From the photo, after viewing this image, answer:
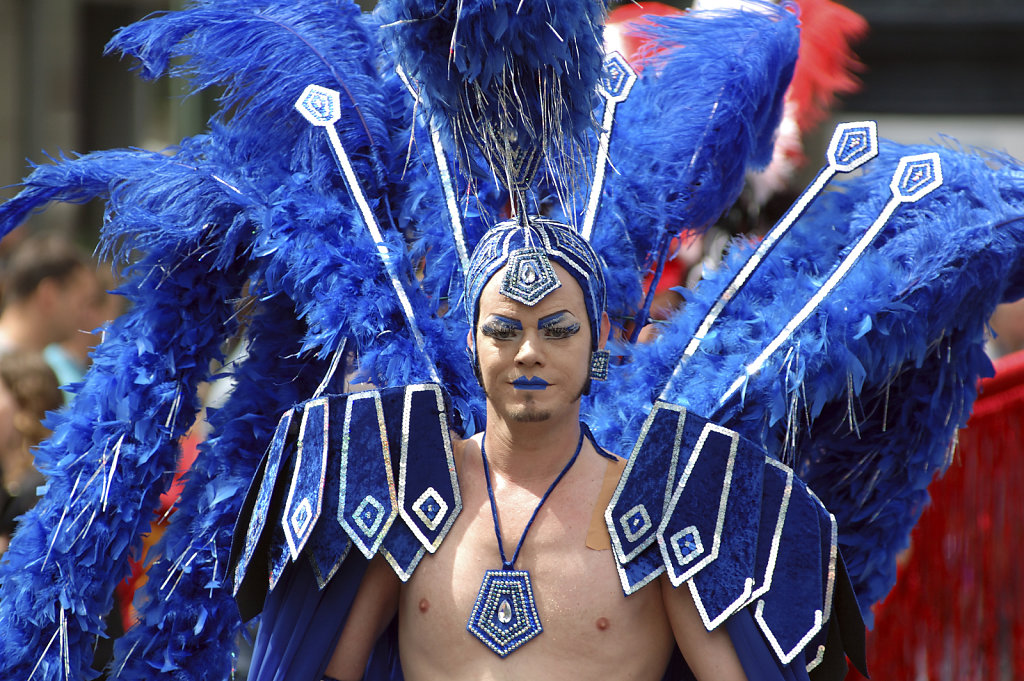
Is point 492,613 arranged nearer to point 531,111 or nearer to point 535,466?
point 535,466

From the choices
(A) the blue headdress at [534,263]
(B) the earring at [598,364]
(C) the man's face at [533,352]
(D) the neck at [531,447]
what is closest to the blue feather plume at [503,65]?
(A) the blue headdress at [534,263]

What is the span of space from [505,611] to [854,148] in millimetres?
1242

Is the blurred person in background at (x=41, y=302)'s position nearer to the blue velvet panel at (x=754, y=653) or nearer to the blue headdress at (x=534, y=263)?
the blue headdress at (x=534, y=263)

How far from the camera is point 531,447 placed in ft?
7.48

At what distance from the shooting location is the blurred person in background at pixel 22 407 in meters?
3.64

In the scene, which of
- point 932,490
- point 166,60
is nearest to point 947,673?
point 932,490

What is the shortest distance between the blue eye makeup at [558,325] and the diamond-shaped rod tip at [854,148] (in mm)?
810

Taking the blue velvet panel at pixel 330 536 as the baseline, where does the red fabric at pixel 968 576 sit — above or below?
below

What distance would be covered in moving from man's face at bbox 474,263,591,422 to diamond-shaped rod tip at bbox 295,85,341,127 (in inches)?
29.6

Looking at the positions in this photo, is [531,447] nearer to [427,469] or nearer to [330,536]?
[427,469]

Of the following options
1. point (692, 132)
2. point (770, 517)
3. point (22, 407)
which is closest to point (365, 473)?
Result: point (770, 517)

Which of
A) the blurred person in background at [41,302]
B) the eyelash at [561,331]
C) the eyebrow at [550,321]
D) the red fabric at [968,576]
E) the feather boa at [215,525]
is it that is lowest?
the red fabric at [968,576]

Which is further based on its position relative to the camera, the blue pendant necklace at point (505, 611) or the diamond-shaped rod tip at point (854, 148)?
the diamond-shaped rod tip at point (854, 148)

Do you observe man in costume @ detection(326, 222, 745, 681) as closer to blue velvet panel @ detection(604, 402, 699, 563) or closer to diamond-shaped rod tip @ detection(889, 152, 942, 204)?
blue velvet panel @ detection(604, 402, 699, 563)
